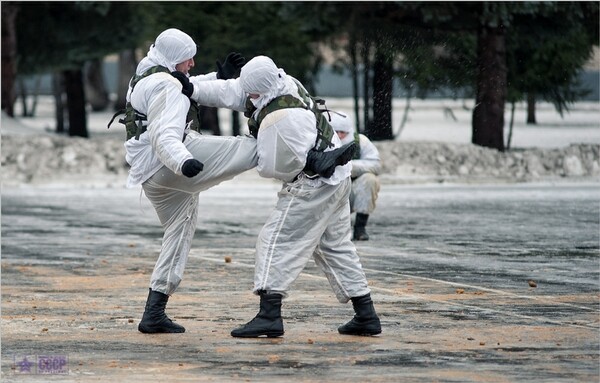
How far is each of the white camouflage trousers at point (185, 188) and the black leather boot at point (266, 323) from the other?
679 millimetres

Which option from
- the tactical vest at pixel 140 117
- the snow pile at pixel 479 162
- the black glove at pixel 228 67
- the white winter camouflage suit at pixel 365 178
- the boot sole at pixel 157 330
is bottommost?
the snow pile at pixel 479 162

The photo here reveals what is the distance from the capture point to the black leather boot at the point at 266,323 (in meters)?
9.25

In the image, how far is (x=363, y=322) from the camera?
368 inches

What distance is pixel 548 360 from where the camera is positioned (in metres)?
8.35

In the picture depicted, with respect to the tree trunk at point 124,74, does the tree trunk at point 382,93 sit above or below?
above

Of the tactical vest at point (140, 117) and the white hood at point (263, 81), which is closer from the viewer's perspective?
the white hood at point (263, 81)

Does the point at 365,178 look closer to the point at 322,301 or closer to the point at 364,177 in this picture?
the point at 364,177

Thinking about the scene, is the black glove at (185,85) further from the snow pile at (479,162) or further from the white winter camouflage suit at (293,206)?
the snow pile at (479,162)

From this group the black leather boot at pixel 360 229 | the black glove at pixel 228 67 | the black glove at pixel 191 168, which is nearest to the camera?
the black glove at pixel 191 168

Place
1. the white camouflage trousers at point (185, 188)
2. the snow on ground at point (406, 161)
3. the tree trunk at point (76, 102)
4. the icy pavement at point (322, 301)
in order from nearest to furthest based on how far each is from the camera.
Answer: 1. the icy pavement at point (322, 301)
2. the white camouflage trousers at point (185, 188)
3. the snow on ground at point (406, 161)
4. the tree trunk at point (76, 102)

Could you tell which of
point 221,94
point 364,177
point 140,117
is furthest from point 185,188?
point 364,177

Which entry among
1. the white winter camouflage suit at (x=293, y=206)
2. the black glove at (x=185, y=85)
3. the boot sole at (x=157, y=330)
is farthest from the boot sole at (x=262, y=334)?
the black glove at (x=185, y=85)

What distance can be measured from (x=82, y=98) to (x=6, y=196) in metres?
15.9

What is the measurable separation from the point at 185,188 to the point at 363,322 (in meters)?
1.43
